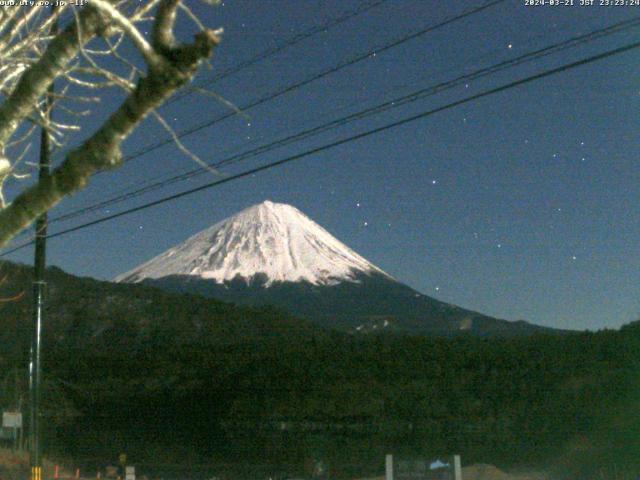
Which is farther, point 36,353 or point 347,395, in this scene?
point 347,395

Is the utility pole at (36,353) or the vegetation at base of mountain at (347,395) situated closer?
the utility pole at (36,353)

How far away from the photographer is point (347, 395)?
2542 inches

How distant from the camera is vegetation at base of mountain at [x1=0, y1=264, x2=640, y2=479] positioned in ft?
156

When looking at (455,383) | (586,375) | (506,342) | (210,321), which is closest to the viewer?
(586,375)

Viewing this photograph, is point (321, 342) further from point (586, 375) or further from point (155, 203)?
point (155, 203)

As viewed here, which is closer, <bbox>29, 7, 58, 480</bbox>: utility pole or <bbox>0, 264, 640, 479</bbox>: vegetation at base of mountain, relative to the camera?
<bbox>29, 7, 58, 480</bbox>: utility pole

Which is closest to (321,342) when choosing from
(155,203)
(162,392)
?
(162,392)

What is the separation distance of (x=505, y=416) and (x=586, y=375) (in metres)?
5.52

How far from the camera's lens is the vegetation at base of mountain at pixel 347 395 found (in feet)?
156

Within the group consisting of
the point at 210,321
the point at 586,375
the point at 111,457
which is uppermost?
the point at 210,321

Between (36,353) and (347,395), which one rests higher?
(36,353)

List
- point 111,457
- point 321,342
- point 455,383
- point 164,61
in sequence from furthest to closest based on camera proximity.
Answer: point 321,342
point 455,383
point 111,457
point 164,61

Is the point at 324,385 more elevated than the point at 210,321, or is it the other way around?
the point at 210,321

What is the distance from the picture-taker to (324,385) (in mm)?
67375
